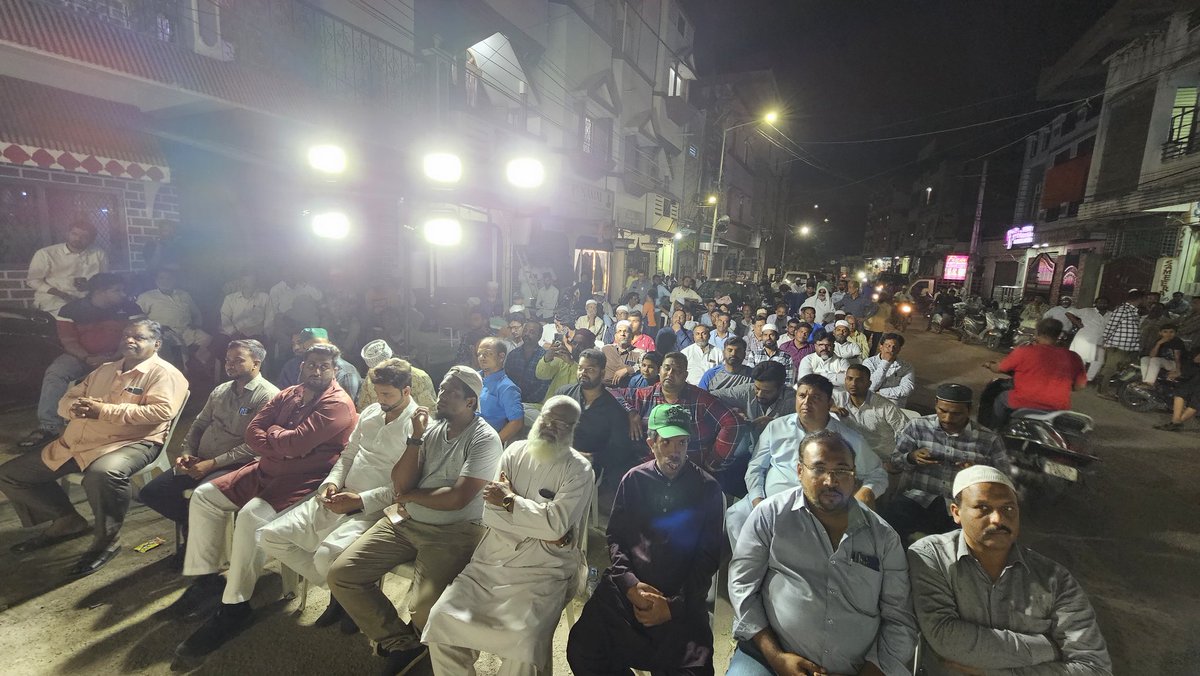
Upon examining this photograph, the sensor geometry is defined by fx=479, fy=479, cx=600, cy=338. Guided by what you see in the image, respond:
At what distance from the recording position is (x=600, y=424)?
4.45 m

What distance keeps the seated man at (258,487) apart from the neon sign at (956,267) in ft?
138

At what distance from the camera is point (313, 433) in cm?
368

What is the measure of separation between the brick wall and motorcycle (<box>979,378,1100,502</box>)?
12.7 m

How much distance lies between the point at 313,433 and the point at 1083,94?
97.8 feet

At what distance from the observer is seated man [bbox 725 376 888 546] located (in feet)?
11.9

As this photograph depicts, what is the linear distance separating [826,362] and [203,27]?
11.1m

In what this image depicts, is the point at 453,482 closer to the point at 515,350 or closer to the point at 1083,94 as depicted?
the point at 515,350

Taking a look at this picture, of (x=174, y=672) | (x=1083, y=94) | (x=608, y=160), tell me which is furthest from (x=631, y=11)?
(x=174, y=672)

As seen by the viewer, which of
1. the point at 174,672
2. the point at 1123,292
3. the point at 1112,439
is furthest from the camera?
the point at 1123,292

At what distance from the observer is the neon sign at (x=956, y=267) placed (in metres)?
34.7

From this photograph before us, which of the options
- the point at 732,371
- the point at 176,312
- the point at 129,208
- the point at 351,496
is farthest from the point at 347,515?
the point at 129,208

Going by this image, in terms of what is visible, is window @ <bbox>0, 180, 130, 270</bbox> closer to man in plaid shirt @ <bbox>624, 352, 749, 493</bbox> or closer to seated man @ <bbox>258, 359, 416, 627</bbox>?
seated man @ <bbox>258, 359, 416, 627</bbox>

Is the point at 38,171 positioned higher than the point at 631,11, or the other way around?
the point at 631,11

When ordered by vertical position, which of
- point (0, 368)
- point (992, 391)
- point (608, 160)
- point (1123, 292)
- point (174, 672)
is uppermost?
point (608, 160)
